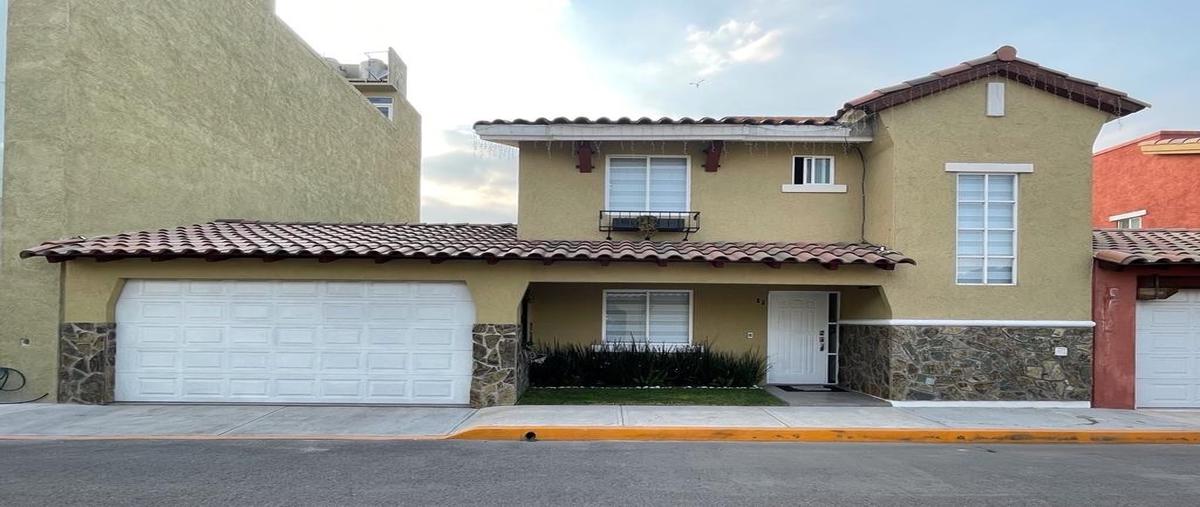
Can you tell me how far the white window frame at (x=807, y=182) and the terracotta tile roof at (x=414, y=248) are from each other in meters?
1.11

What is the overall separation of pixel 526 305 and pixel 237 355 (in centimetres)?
502

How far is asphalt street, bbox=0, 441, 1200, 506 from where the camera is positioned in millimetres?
5871

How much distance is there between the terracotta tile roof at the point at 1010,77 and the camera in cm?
1052

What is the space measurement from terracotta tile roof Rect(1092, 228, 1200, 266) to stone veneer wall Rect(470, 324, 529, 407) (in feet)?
31.7

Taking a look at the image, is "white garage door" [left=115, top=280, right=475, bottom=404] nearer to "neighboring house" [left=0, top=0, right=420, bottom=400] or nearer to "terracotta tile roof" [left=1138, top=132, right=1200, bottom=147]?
"neighboring house" [left=0, top=0, right=420, bottom=400]

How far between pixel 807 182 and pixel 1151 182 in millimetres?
12739

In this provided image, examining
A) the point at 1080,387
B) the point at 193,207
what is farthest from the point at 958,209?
the point at 193,207

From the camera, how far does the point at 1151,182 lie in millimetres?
18047

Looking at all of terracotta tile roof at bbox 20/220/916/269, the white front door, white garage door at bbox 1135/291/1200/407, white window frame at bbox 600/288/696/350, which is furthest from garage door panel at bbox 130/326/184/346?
white garage door at bbox 1135/291/1200/407

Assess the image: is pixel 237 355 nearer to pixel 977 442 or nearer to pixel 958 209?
pixel 977 442

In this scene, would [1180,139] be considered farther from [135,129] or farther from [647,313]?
[135,129]

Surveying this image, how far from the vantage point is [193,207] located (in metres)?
12.5

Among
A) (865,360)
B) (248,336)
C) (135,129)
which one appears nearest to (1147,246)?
(865,360)

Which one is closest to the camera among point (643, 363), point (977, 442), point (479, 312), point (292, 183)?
point (977, 442)
